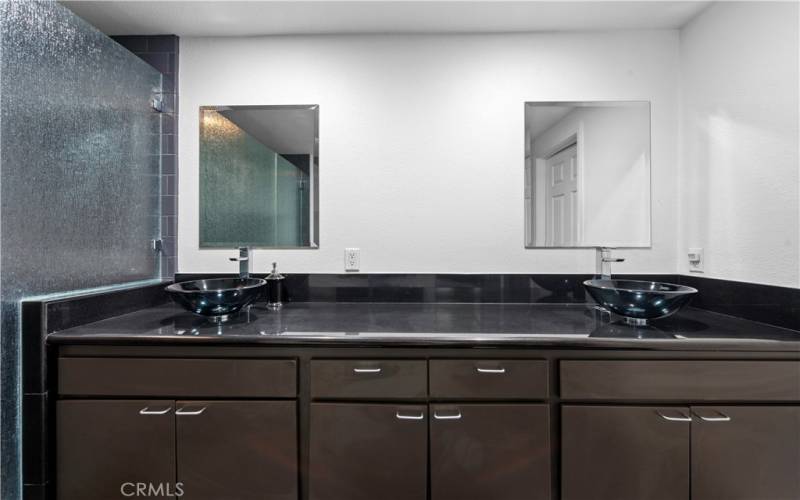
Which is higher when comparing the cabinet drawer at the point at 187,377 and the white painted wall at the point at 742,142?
the white painted wall at the point at 742,142

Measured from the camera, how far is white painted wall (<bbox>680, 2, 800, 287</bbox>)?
1.34m

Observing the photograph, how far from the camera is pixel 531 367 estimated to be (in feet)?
4.05

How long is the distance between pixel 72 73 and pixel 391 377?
1.72 m

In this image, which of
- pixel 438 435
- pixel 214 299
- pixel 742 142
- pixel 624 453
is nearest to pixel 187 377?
pixel 214 299

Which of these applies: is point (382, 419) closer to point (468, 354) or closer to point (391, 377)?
point (391, 377)

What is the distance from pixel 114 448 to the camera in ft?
4.12

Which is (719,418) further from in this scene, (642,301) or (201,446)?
(201,446)

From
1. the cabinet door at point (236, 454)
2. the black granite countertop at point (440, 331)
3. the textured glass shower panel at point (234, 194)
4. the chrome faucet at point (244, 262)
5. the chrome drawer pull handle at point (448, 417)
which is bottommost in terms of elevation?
the cabinet door at point (236, 454)

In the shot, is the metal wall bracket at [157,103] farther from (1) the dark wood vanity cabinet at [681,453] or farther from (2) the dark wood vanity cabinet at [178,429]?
(1) the dark wood vanity cabinet at [681,453]

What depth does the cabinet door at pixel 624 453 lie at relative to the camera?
3.94 ft

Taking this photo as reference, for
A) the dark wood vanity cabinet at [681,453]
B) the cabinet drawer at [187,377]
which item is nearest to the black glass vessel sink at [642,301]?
the dark wood vanity cabinet at [681,453]

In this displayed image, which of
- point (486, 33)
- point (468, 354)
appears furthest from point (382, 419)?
point (486, 33)

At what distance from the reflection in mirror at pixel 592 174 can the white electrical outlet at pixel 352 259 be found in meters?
0.95

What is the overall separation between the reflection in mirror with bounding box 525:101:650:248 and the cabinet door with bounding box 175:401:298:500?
1.51 m
